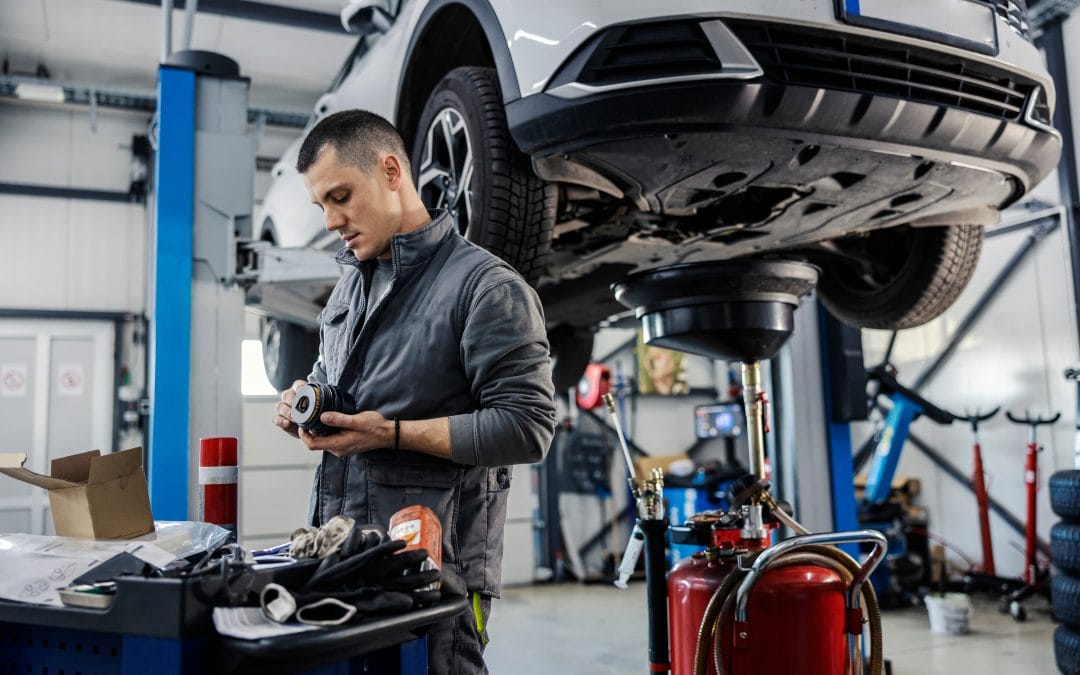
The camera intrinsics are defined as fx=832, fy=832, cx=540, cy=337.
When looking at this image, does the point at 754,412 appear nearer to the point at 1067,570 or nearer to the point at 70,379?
the point at 1067,570

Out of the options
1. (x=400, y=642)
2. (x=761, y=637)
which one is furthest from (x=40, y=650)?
(x=761, y=637)

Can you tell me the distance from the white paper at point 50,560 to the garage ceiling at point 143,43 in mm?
5257

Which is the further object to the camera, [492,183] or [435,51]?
[435,51]

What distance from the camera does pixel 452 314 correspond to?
1.28m

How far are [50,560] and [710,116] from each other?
54.3 inches

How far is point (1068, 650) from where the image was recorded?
3.30m

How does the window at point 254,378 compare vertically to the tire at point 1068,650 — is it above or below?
above

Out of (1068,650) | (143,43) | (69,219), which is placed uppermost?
(143,43)

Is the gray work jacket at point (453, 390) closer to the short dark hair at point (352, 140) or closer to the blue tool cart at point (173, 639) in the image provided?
the short dark hair at point (352, 140)

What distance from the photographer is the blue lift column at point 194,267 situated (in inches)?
99.7

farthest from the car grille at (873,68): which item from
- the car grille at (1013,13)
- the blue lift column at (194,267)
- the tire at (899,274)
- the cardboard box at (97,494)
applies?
the blue lift column at (194,267)

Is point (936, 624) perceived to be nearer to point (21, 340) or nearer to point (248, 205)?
point (248, 205)

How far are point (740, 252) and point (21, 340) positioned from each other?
21.7 feet

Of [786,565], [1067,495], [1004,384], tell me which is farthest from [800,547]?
[1004,384]
